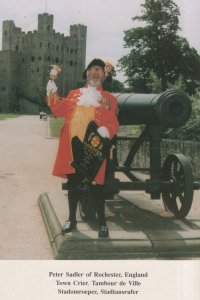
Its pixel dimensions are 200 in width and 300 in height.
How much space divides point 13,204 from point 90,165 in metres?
3.12

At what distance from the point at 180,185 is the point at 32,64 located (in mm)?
81818

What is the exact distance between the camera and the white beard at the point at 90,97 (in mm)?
5781

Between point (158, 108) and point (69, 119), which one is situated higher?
point (158, 108)

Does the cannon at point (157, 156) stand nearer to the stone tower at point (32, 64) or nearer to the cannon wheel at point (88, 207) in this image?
the cannon wheel at point (88, 207)

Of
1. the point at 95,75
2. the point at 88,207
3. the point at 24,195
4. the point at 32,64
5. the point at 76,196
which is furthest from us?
the point at 32,64

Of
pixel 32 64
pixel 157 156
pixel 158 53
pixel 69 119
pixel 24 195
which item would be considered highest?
pixel 32 64

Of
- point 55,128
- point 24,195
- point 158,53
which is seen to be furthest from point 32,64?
point 24,195

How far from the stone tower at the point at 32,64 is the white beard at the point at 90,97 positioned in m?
72.8

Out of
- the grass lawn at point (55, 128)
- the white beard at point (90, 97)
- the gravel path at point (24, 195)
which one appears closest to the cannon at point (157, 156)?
the white beard at point (90, 97)

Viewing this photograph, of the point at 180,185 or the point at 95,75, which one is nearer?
the point at 95,75

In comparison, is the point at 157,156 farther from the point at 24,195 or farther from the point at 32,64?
the point at 32,64

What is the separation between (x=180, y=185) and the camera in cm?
659

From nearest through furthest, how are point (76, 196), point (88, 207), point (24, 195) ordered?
point (76, 196), point (88, 207), point (24, 195)
